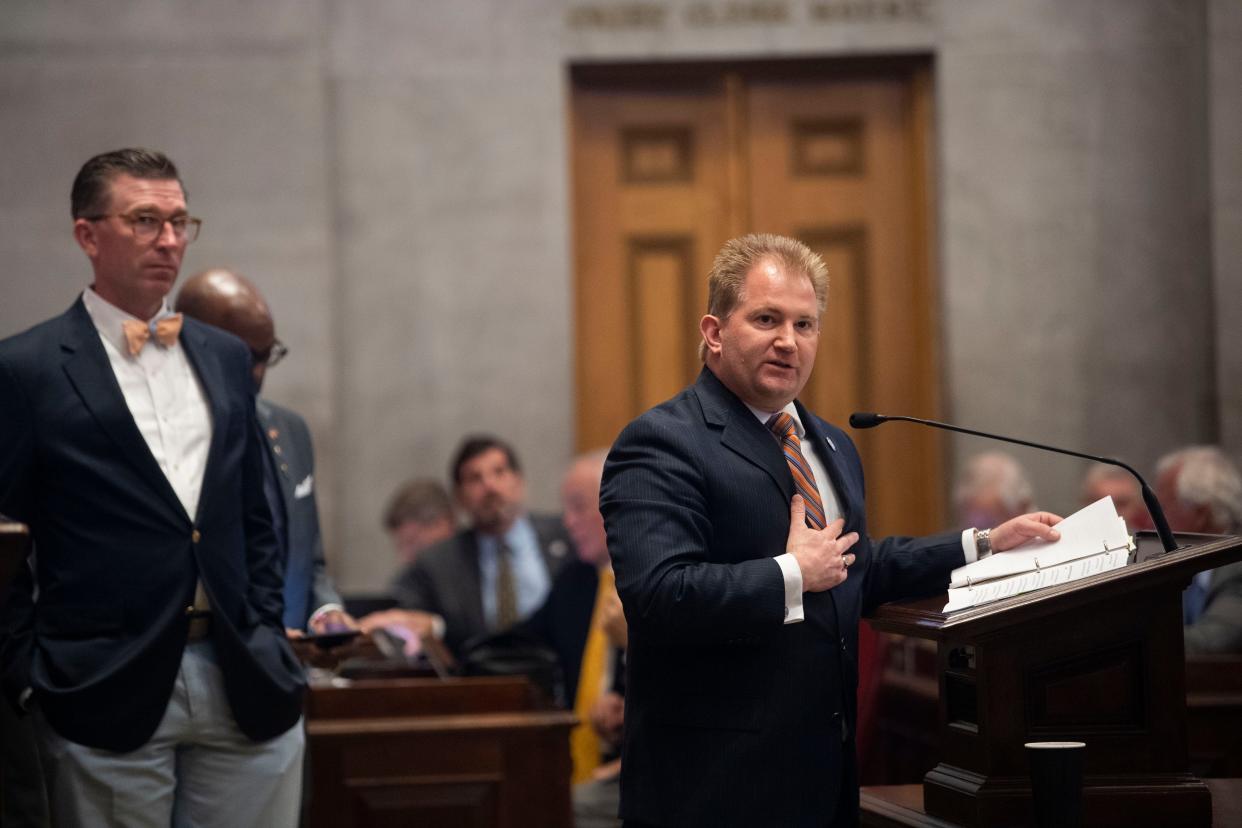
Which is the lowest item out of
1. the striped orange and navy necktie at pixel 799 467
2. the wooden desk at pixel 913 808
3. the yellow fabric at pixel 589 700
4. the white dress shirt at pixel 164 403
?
the yellow fabric at pixel 589 700

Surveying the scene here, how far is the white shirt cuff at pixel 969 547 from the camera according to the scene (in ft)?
8.67

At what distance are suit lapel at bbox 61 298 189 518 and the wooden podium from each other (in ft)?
4.16

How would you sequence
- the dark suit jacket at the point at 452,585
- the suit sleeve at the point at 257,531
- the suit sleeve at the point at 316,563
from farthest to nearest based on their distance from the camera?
the dark suit jacket at the point at 452,585 → the suit sleeve at the point at 316,563 → the suit sleeve at the point at 257,531

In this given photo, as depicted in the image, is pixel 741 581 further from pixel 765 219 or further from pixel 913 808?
pixel 765 219

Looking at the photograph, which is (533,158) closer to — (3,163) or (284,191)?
(284,191)

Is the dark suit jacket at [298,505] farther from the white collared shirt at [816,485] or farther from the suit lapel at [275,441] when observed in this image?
the white collared shirt at [816,485]

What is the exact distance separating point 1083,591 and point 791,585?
1.46ft

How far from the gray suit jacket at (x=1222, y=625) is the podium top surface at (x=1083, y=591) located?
1.69 m

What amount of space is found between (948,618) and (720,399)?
0.50 meters

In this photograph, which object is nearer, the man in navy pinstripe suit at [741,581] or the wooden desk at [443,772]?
the man in navy pinstripe suit at [741,581]

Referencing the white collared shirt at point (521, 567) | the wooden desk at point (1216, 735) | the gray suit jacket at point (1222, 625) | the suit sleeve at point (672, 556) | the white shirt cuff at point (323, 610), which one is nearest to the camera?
the suit sleeve at point (672, 556)

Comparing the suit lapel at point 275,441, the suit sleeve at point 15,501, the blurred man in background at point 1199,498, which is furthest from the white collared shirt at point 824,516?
the blurred man in background at point 1199,498

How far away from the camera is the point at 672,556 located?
7.53 feet

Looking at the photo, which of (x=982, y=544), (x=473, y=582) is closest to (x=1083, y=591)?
(x=982, y=544)
